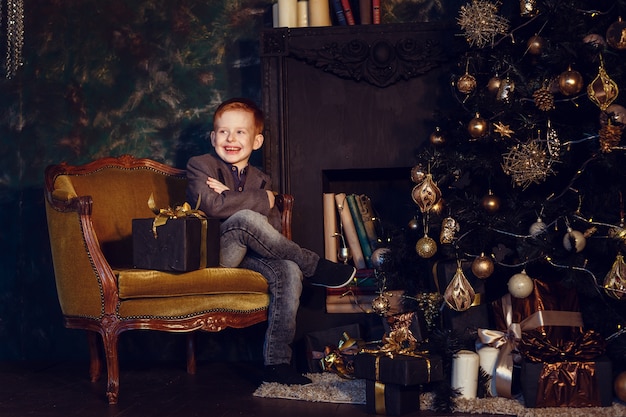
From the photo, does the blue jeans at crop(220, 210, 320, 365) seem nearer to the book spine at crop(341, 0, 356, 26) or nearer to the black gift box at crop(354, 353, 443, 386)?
the black gift box at crop(354, 353, 443, 386)

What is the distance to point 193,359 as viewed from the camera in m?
3.97

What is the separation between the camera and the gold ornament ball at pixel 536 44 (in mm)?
3413

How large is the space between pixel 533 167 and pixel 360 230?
111 centimetres

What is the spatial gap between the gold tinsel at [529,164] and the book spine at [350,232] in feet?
3.37

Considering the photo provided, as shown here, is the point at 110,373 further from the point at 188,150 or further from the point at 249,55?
the point at 249,55

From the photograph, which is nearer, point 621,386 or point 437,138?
point 621,386

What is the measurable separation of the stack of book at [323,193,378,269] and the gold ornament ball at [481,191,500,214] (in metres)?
0.85

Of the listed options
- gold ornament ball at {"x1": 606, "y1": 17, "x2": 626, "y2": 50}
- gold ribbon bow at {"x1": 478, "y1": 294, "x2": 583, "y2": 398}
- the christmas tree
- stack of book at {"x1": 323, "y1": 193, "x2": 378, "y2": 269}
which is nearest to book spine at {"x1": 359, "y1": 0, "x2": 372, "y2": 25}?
the christmas tree

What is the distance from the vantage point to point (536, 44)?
3.42 m

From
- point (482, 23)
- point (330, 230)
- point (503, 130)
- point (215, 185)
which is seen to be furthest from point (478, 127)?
point (215, 185)

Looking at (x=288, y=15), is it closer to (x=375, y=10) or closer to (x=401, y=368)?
(x=375, y=10)

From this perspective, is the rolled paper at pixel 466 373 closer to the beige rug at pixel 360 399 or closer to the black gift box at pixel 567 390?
the beige rug at pixel 360 399

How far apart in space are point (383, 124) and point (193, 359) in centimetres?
147

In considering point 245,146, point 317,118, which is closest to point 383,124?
point 317,118
